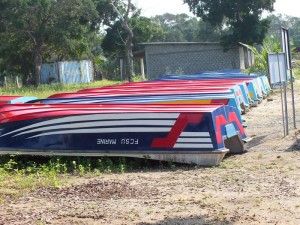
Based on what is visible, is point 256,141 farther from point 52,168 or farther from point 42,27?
point 42,27

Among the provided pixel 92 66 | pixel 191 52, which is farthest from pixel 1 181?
pixel 92 66

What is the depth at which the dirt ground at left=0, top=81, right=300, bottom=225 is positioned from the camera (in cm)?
482

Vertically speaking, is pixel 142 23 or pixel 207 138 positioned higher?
pixel 142 23

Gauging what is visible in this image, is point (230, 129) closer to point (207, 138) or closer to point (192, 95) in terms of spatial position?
point (207, 138)

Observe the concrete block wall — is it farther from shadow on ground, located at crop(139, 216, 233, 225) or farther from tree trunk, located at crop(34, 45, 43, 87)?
shadow on ground, located at crop(139, 216, 233, 225)

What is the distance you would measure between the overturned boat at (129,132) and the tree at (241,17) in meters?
33.4

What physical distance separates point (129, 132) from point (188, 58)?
33.4 meters

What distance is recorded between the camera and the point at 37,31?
38.0m

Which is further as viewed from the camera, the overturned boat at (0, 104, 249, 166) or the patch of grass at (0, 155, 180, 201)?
the overturned boat at (0, 104, 249, 166)

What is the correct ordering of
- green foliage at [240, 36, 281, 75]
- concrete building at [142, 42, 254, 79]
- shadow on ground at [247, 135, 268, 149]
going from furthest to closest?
concrete building at [142, 42, 254, 79]
green foliage at [240, 36, 281, 75]
shadow on ground at [247, 135, 268, 149]

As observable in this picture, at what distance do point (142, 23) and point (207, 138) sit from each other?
42867 mm

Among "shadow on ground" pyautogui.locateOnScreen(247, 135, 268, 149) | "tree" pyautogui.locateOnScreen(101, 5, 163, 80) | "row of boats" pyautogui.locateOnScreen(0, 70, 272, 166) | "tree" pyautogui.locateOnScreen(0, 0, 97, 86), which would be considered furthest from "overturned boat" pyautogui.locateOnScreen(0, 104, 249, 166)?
"tree" pyautogui.locateOnScreen(101, 5, 163, 80)

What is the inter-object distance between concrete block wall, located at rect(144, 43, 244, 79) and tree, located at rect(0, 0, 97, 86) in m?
5.43

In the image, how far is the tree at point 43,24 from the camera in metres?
36.3
